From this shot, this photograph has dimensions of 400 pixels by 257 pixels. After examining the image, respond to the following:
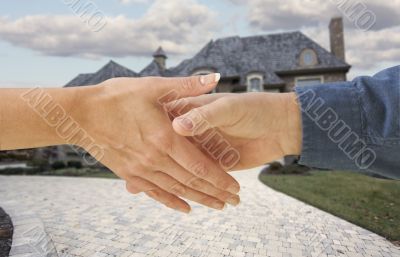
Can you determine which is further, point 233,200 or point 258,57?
point 258,57

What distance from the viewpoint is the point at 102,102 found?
6.22 ft

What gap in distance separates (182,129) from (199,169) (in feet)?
1.40

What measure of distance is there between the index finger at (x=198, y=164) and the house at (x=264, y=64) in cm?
1712

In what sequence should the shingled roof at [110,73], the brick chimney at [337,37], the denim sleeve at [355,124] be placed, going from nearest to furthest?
1. the denim sleeve at [355,124]
2. the brick chimney at [337,37]
3. the shingled roof at [110,73]

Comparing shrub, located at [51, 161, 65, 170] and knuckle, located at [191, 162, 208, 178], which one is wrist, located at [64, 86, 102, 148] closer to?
knuckle, located at [191, 162, 208, 178]

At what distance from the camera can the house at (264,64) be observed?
19856 mm

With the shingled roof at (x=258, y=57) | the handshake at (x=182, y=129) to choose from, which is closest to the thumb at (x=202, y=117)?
the handshake at (x=182, y=129)

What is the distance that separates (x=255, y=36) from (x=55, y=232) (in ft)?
67.0

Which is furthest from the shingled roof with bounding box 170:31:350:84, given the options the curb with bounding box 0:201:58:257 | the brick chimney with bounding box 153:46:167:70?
the curb with bounding box 0:201:58:257

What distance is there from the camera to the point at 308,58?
20562 millimetres

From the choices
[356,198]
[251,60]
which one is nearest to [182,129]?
[356,198]

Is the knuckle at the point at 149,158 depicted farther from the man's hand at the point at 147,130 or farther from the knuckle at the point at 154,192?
the knuckle at the point at 154,192

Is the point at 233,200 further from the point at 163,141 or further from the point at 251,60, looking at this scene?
the point at 251,60


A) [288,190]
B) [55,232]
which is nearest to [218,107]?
[55,232]
